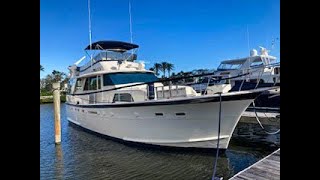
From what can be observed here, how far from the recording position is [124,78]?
11.7 meters

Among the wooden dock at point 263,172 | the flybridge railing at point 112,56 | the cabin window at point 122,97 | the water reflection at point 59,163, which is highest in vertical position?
the flybridge railing at point 112,56

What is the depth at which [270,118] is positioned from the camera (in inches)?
630

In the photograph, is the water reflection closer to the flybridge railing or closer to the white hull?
the white hull

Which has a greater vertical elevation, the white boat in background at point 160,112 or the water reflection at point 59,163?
the white boat in background at point 160,112

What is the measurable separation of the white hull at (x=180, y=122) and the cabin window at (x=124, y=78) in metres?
1.94

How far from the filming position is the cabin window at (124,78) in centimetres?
1156

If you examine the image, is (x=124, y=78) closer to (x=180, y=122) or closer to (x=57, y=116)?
(x=57, y=116)

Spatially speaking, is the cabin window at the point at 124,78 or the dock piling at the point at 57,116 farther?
the cabin window at the point at 124,78

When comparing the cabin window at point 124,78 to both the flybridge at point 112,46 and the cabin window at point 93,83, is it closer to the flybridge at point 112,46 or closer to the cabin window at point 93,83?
the cabin window at point 93,83

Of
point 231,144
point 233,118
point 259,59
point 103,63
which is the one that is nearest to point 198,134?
point 233,118

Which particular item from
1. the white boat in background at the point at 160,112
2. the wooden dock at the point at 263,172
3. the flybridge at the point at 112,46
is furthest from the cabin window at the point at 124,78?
the wooden dock at the point at 263,172
